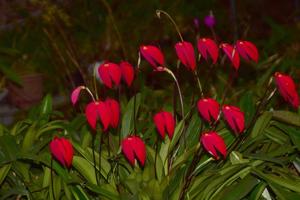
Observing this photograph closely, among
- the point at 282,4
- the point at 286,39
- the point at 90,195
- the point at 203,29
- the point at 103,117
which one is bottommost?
the point at 282,4

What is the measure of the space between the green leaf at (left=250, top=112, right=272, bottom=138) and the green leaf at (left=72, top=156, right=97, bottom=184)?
2.62ft

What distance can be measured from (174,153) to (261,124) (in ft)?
1.52

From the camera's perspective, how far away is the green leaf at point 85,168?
310 cm

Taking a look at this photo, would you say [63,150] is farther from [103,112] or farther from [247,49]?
[247,49]

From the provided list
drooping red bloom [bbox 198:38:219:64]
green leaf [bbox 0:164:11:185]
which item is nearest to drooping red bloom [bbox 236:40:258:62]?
drooping red bloom [bbox 198:38:219:64]

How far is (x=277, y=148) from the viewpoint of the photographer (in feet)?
11.0

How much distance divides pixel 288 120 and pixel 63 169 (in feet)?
3.71

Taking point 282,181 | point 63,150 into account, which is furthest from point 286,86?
point 63,150

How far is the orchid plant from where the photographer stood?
8.82 feet

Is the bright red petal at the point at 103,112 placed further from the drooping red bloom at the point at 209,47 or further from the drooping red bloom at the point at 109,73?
the drooping red bloom at the point at 209,47

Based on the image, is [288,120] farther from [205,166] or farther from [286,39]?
[286,39]

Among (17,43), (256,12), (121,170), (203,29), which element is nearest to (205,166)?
(121,170)

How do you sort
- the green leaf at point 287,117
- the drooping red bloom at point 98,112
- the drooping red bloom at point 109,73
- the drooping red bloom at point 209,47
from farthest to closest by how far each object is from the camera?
the green leaf at point 287,117 < the drooping red bloom at point 209,47 < the drooping red bloom at point 109,73 < the drooping red bloom at point 98,112

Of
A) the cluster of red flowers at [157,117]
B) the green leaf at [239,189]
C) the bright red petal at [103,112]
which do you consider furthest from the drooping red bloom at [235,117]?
the bright red petal at [103,112]
